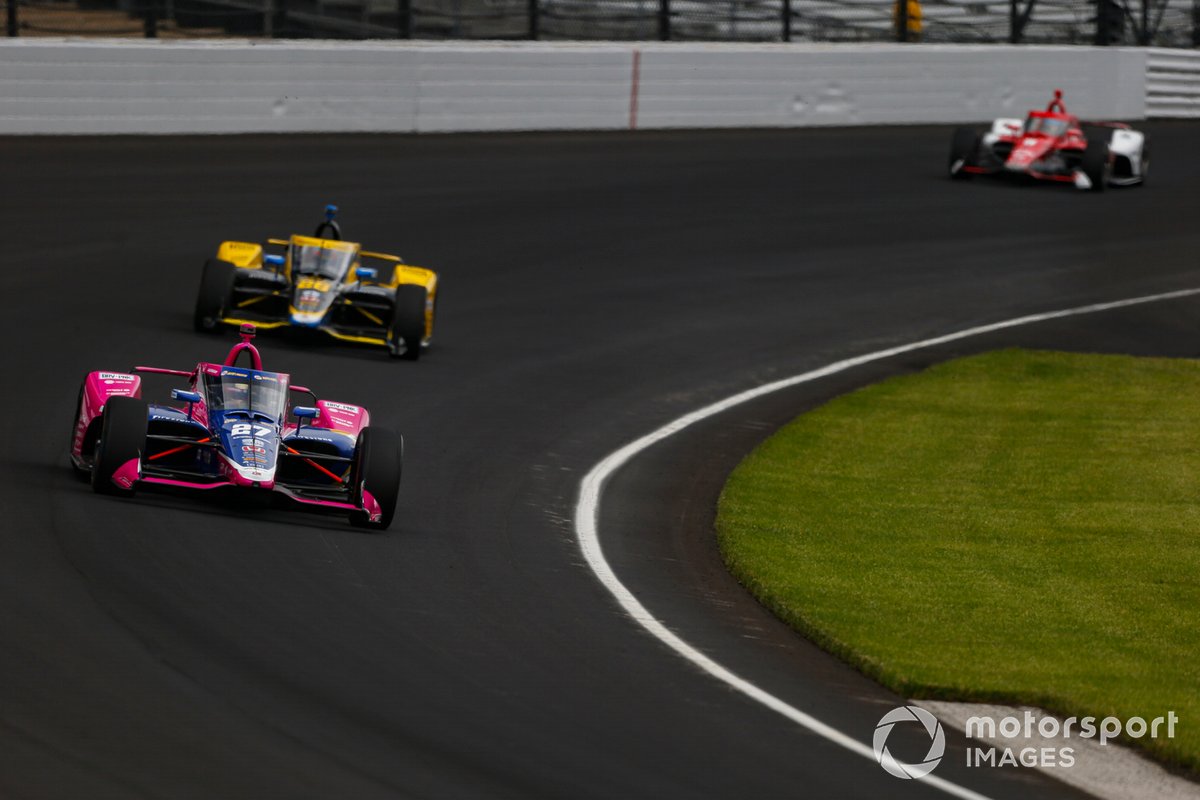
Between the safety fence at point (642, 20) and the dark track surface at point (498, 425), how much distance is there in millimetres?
2260

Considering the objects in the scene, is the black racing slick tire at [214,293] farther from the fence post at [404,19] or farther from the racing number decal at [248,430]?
the fence post at [404,19]

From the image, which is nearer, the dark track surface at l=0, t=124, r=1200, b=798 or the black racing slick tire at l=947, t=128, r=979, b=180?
the dark track surface at l=0, t=124, r=1200, b=798

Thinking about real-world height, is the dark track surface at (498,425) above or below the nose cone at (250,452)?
below

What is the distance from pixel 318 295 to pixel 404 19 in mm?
14742

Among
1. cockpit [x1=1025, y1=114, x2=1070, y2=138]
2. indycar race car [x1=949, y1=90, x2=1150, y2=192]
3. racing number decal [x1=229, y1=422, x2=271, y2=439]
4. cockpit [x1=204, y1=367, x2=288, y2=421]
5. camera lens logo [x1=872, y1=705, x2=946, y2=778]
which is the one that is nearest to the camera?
camera lens logo [x1=872, y1=705, x2=946, y2=778]

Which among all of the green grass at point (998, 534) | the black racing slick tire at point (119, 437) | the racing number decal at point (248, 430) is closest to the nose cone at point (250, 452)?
the racing number decal at point (248, 430)

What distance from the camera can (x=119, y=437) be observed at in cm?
1246

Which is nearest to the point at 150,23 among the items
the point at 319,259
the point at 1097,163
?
the point at 319,259

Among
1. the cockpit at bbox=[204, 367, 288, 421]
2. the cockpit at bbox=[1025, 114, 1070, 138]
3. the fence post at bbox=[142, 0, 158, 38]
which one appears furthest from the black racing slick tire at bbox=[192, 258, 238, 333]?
the cockpit at bbox=[1025, 114, 1070, 138]

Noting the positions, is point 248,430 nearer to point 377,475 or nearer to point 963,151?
point 377,475

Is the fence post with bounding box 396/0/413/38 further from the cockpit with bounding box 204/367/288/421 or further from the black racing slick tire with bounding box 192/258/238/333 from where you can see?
the cockpit with bounding box 204/367/288/421

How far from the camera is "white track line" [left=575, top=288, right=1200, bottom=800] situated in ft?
31.1

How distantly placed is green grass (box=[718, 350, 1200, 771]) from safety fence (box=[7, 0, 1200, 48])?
48.5 feet

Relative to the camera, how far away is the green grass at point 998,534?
10781mm
